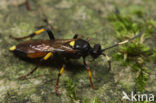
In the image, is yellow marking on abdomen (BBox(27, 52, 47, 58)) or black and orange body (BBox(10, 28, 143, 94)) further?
yellow marking on abdomen (BBox(27, 52, 47, 58))

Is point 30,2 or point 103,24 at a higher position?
point 30,2

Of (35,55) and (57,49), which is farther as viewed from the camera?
(35,55)

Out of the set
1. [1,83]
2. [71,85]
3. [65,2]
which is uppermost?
[65,2]

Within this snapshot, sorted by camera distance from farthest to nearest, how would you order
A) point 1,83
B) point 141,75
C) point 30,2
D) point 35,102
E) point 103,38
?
point 30,2
point 103,38
point 141,75
point 1,83
point 35,102

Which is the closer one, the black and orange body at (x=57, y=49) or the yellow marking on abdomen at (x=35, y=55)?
the black and orange body at (x=57, y=49)

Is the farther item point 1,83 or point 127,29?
point 127,29

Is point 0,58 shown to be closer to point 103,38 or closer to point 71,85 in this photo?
point 71,85

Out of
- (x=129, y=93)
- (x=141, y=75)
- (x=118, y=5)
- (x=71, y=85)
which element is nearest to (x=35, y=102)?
(x=71, y=85)

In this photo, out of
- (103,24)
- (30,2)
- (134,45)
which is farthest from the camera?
(30,2)

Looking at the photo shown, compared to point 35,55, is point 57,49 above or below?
above

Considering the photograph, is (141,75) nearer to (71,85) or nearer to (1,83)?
(71,85)

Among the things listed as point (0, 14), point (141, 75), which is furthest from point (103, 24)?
point (0, 14)
